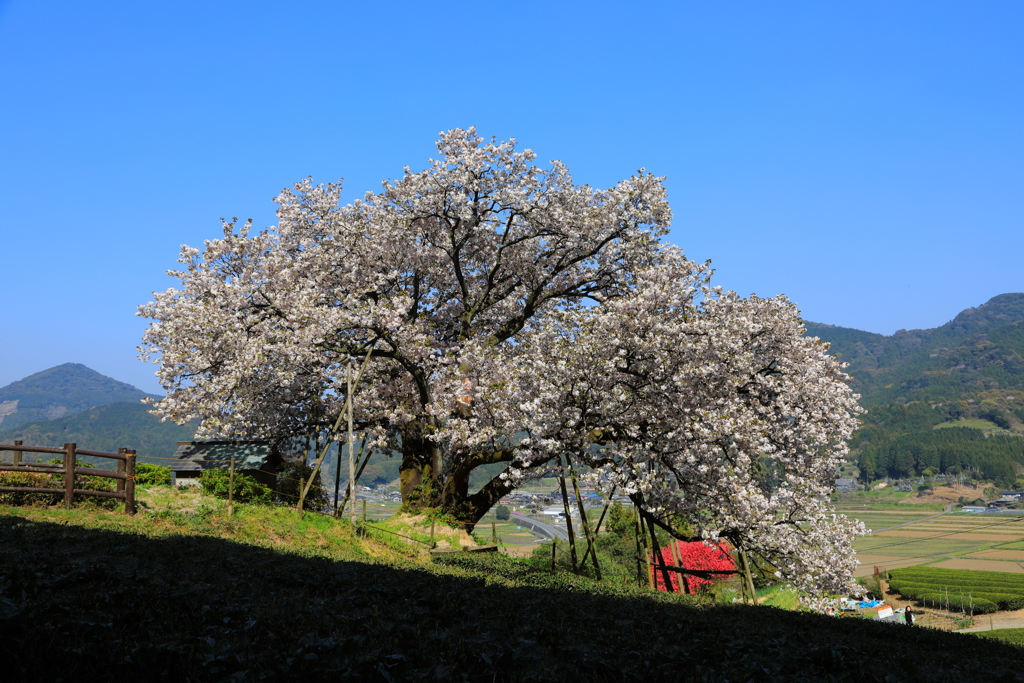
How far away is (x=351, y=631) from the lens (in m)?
7.36

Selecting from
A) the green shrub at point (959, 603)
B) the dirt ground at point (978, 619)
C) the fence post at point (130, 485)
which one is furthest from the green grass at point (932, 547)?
the fence post at point (130, 485)

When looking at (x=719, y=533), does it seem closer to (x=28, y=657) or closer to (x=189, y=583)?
(x=189, y=583)

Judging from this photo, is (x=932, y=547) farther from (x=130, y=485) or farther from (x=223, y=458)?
(x=130, y=485)

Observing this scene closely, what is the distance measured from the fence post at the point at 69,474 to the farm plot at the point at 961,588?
112m

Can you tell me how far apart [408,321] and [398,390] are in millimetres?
3086

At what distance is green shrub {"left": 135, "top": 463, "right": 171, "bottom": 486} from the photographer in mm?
24484

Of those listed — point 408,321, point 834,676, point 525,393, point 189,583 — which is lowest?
point 834,676

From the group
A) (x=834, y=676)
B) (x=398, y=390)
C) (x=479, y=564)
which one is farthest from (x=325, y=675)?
(x=398, y=390)

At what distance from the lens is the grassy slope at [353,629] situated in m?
5.71

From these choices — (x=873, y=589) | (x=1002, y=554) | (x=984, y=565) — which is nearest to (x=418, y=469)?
(x=873, y=589)

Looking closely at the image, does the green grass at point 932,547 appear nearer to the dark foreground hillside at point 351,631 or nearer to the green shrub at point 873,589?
the green shrub at point 873,589

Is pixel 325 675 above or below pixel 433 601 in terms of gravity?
above

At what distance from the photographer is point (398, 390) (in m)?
29.0

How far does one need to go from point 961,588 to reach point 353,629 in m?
137
